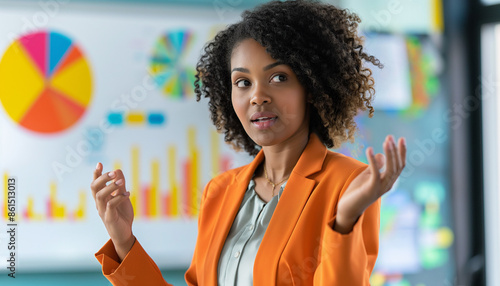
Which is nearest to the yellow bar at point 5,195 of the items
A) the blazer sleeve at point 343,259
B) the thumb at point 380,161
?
the blazer sleeve at point 343,259

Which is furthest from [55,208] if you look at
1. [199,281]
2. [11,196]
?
[199,281]

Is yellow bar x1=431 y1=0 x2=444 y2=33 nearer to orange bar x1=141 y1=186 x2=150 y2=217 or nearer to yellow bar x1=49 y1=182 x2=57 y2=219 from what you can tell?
orange bar x1=141 y1=186 x2=150 y2=217

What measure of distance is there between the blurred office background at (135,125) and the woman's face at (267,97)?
129cm

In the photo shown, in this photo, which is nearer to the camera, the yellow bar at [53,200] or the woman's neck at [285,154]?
the woman's neck at [285,154]

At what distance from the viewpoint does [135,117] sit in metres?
2.36

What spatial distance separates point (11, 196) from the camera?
2232mm

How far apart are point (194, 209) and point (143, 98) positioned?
0.55 metres

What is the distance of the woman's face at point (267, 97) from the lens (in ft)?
3.63

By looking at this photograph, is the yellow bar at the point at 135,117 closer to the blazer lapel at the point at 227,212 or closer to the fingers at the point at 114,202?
the blazer lapel at the point at 227,212

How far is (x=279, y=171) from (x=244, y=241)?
7.5 inches

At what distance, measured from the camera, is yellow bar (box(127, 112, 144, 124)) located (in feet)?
7.73

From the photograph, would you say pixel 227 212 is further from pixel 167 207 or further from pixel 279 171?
pixel 167 207

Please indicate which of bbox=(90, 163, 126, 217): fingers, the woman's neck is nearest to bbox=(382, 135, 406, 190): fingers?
the woman's neck

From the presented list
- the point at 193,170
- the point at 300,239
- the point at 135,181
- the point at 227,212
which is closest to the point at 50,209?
the point at 135,181
